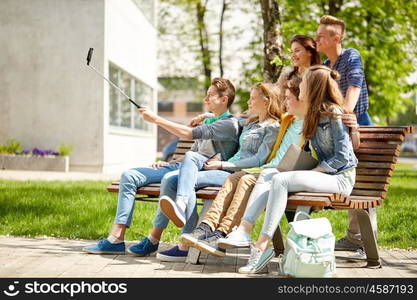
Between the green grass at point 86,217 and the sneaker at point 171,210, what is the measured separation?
173 cm

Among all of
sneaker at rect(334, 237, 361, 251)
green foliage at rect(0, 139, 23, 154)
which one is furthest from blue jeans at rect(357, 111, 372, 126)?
green foliage at rect(0, 139, 23, 154)

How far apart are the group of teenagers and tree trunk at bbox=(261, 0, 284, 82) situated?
377cm

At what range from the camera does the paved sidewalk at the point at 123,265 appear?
5.32 m

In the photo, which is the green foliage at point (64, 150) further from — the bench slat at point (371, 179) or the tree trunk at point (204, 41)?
the tree trunk at point (204, 41)

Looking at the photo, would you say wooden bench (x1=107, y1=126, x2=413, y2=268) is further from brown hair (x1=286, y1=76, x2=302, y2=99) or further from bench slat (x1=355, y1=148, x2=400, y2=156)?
brown hair (x1=286, y1=76, x2=302, y2=99)

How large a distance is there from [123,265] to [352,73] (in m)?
2.29

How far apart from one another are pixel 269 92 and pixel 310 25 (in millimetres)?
18789

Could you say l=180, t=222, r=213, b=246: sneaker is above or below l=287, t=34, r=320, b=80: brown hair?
below

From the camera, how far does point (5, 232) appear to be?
761 centimetres

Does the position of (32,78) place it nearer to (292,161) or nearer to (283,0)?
(283,0)

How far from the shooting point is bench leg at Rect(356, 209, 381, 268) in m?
5.80

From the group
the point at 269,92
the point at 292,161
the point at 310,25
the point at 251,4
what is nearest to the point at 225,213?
the point at 292,161

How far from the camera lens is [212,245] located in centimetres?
536

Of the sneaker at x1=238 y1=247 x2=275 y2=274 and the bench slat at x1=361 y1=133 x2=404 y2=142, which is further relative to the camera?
the bench slat at x1=361 y1=133 x2=404 y2=142
